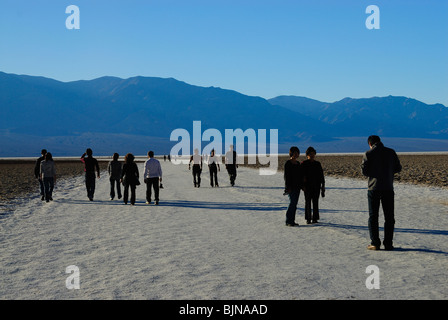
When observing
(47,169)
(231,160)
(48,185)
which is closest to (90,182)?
(48,185)

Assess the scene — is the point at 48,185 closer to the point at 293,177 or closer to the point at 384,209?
the point at 293,177

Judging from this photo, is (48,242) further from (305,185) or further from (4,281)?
(305,185)

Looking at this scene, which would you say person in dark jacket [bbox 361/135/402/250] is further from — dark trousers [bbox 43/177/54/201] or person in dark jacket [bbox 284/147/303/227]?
dark trousers [bbox 43/177/54/201]

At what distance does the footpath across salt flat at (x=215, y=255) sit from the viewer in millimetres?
6434

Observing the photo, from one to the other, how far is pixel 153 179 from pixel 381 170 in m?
9.28

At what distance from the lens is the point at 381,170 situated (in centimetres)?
857

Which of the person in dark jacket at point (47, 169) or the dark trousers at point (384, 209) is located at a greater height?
the person in dark jacket at point (47, 169)

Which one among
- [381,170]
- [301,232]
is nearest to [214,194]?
[301,232]

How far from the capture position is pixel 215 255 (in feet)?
28.2

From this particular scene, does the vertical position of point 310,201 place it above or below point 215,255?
above

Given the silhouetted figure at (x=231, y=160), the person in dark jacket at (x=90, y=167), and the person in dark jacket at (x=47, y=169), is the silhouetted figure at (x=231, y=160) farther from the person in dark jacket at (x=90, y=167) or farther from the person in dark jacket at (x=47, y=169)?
the person in dark jacket at (x=47, y=169)

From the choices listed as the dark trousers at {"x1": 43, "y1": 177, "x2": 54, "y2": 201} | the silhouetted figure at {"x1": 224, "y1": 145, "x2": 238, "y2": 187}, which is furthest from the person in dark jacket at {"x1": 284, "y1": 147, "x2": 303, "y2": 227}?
the silhouetted figure at {"x1": 224, "y1": 145, "x2": 238, "y2": 187}

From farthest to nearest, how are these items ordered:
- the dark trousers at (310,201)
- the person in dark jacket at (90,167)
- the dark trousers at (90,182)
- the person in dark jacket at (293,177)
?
the dark trousers at (90,182) → the person in dark jacket at (90,167) → the dark trousers at (310,201) → the person in dark jacket at (293,177)

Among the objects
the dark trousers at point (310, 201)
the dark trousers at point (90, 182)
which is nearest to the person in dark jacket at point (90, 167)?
the dark trousers at point (90, 182)
